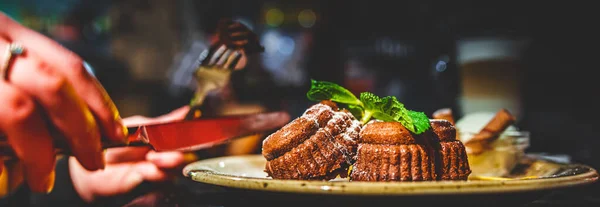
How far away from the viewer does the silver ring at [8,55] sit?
1.00 meters

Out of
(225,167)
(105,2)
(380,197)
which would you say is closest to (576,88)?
(225,167)

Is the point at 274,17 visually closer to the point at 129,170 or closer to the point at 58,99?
the point at 129,170

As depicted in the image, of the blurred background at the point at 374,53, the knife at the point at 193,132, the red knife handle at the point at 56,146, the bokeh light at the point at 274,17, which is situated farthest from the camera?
the bokeh light at the point at 274,17

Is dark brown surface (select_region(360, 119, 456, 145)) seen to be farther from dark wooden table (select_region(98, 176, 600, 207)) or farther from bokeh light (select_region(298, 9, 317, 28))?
bokeh light (select_region(298, 9, 317, 28))

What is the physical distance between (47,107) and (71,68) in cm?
11

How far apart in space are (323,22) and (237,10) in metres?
2.20

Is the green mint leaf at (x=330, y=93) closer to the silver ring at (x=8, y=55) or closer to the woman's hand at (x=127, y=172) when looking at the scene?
the woman's hand at (x=127, y=172)

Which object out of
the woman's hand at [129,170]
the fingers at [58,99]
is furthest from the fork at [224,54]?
the fingers at [58,99]

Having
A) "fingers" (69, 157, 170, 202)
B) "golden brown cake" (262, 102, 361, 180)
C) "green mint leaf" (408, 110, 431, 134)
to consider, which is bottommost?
"fingers" (69, 157, 170, 202)

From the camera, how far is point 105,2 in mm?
7219

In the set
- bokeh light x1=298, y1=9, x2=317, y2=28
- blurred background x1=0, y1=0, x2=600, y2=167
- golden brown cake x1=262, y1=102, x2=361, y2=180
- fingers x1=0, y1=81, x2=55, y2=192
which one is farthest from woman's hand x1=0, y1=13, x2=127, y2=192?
bokeh light x1=298, y1=9, x2=317, y2=28

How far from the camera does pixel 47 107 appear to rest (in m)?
1.03

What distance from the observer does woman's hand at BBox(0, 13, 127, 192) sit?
1.01 metres

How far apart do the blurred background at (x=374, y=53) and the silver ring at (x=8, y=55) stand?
7.22 ft
